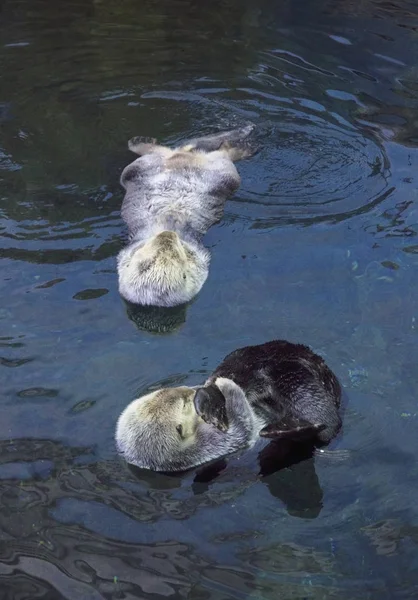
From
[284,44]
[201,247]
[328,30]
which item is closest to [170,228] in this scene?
[201,247]

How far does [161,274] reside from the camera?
608 cm

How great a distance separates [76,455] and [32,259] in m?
2.20

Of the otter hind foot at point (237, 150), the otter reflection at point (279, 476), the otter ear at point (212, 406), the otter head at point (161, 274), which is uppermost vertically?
the otter hind foot at point (237, 150)

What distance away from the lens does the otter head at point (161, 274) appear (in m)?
6.09

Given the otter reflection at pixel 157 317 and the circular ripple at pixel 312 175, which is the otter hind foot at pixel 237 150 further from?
the otter reflection at pixel 157 317

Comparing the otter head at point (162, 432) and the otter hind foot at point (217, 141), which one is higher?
the otter hind foot at point (217, 141)

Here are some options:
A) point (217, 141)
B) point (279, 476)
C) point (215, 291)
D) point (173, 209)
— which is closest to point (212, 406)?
point (279, 476)

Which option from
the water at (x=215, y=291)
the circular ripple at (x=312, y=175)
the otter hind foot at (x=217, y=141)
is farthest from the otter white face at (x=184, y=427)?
the otter hind foot at (x=217, y=141)

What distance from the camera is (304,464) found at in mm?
4723

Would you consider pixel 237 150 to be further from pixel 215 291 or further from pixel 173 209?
pixel 215 291

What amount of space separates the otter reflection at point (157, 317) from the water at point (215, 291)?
0.03 meters

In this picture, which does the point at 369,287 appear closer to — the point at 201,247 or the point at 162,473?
the point at 201,247

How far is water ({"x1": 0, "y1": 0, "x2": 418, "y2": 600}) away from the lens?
421 centimetres

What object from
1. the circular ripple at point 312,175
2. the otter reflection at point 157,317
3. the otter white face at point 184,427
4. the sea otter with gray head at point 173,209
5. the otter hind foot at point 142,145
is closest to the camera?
the otter white face at point 184,427
